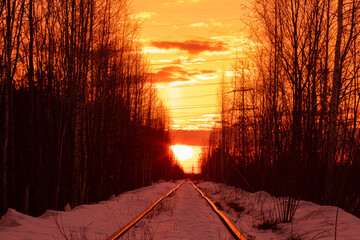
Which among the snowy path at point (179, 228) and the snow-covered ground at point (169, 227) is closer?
the snow-covered ground at point (169, 227)

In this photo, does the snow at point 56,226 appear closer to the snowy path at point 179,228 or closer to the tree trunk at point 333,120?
the snowy path at point 179,228

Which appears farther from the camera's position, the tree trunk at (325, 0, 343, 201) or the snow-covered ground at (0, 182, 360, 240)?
the tree trunk at (325, 0, 343, 201)

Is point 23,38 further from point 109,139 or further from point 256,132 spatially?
point 256,132

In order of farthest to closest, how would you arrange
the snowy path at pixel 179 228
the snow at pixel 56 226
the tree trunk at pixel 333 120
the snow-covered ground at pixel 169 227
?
1. the tree trunk at pixel 333 120
2. the snowy path at pixel 179 228
3. the snow-covered ground at pixel 169 227
4. the snow at pixel 56 226

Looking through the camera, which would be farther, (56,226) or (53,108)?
(53,108)

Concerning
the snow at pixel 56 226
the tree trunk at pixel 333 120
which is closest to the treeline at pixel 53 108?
the snow at pixel 56 226

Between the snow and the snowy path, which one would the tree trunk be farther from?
the snow

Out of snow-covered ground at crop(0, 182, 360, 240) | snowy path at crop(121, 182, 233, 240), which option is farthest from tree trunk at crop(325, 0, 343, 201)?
snowy path at crop(121, 182, 233, 240)

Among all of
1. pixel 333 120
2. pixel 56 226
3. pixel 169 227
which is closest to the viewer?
pixel 56 226

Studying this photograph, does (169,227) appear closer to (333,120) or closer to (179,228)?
(179,228)

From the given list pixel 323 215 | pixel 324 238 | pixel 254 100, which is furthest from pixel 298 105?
pixel 254 100

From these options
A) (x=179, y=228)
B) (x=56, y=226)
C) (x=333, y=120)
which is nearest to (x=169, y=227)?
(x=179, y=228)

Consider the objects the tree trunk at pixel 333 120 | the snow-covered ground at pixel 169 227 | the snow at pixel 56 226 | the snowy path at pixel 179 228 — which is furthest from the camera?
the tree trunk at pixel 333 120

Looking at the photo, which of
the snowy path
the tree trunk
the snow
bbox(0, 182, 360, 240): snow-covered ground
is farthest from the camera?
the tree trunk
